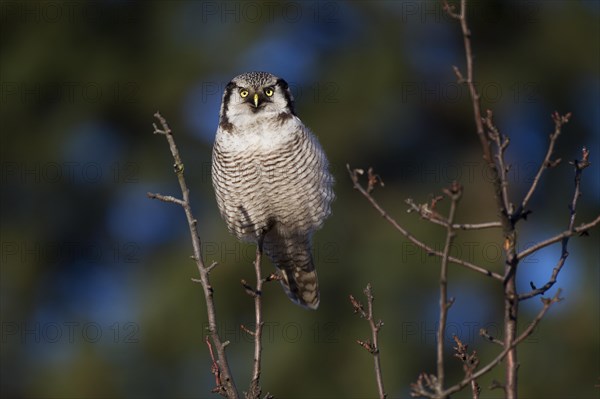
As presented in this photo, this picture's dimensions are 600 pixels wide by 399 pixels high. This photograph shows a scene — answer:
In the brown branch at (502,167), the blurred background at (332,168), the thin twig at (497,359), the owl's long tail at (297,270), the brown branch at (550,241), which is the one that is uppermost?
the blurred background at (332,168)

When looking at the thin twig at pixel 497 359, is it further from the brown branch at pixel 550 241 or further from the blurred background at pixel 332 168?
the blurred background at pixel 332 168

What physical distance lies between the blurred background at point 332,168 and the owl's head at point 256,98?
5226 mm

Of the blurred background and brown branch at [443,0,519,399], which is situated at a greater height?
the blurred background

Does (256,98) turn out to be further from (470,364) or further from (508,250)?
(508,250)

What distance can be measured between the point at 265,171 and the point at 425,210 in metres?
2.09

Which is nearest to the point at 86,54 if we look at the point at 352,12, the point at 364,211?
the point at 352,12

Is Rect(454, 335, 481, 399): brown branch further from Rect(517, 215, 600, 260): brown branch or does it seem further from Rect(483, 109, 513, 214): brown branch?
Rect(483, 109, 513, 214): brown branch

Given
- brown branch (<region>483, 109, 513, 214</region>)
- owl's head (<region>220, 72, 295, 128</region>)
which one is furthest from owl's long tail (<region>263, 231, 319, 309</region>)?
brown branch (<region>483, 109, 513, 214</region>)

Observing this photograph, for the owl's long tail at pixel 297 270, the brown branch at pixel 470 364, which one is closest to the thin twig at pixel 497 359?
the brown branch at pixel 470 364

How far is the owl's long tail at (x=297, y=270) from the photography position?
5917mm

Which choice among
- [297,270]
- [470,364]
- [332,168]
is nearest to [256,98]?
[297,270]

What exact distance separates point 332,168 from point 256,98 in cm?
633

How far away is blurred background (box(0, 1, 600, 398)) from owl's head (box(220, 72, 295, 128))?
206 inches

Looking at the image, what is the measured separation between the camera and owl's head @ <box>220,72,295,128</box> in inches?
201
